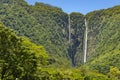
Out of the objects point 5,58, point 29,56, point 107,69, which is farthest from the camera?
point 107,69

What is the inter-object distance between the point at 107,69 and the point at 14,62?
A: 122571mm

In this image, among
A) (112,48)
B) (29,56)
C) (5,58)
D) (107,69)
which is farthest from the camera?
(112,48)

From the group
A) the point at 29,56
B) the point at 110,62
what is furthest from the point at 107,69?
the point at 29,56

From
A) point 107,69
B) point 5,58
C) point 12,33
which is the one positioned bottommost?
point 107,69

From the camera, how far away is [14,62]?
45.6m

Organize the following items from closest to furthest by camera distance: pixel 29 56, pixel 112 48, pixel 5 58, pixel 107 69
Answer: pixel 5 58
pixel 29 56
pixel 107 69
pixel 112 48

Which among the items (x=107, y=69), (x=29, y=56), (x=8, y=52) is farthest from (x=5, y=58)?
(x=107, y=69)

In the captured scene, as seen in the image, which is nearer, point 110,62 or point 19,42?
point 19,42

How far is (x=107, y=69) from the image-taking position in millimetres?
164375

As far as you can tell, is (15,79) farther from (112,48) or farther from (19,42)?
(112,48)

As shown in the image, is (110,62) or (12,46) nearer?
(12,46)

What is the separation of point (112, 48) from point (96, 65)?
2742 cm

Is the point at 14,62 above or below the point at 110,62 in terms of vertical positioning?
above

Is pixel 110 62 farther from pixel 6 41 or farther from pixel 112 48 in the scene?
pixel 6 41
